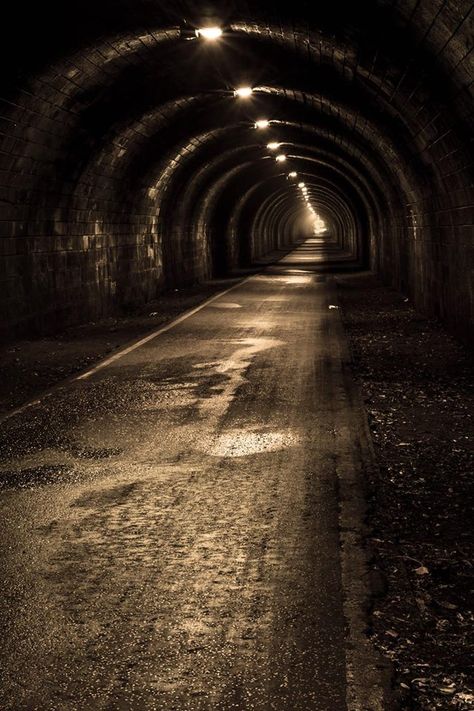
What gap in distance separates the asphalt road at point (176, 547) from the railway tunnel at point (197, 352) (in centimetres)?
2

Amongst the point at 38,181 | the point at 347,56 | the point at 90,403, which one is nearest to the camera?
the point at 90,403

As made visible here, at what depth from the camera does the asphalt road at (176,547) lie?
3.53 metres

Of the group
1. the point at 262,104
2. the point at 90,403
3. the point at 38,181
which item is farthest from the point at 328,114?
the point at 90,403

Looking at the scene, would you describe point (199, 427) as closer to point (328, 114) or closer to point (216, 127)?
point (328, 114)

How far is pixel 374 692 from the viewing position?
3.41 m

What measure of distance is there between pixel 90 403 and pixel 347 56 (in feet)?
19.3

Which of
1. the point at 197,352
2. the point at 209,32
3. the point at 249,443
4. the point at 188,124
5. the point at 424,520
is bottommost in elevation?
the point at 424,520

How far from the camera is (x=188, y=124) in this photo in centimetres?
2025

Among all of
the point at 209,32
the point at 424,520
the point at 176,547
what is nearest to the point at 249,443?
the point at 424,520

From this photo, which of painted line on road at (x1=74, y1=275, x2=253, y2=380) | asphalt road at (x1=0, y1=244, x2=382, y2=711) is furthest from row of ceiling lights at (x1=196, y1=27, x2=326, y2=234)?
asphalt road at (x1=0, y1=244, x2=382, y2=711)

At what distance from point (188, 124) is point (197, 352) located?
8.98 m

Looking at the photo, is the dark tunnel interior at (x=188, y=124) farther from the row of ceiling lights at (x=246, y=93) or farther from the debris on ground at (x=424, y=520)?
the debris on ground at (x=424, y=520)

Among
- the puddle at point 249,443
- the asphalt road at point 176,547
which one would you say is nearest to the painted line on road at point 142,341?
the asphalt road at point 176,547

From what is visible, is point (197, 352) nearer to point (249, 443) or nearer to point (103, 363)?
point (103, 363)
